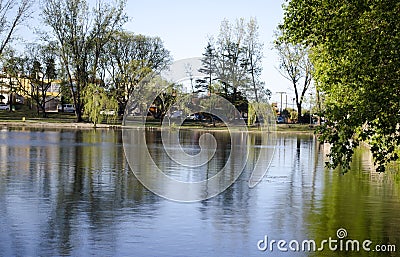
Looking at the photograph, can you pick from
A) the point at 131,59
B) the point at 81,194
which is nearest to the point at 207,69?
the point at 131,59

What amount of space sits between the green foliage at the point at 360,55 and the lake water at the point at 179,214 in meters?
1.52

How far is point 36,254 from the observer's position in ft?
30.7

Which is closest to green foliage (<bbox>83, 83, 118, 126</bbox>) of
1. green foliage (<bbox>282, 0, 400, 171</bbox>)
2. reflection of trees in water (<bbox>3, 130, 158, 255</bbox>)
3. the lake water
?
reflection of trees in water (<bbox>3, 130, 158, 255</bbox>)

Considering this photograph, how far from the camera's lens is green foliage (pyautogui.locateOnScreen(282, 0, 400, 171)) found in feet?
38.1

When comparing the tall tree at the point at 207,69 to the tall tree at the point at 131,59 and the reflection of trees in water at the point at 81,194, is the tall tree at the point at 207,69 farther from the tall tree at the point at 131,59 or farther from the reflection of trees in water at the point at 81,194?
the reflection of trees in water at the point at 81,194

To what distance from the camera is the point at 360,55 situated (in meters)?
12.3

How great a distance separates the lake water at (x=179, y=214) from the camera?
10.1 metres

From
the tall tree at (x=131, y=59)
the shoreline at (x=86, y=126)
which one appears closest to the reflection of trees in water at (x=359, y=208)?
the shoreline at (x=86, y=126)

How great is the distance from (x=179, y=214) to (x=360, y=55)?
14.8 ft

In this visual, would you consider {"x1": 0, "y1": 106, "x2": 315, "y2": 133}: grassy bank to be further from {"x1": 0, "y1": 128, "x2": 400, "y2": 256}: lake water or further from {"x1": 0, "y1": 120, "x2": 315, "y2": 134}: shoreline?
{"x1": 0, "y1": 128, "x2": 400, "y2": 256}: lake water

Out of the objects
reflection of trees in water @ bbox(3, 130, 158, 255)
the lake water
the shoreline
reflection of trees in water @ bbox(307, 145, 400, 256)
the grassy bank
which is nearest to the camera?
the lake water

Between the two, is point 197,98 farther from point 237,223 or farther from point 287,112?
point 237,223

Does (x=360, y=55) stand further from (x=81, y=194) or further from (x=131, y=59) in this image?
(x=131, y=59)

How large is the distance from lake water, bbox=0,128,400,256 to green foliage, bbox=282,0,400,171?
152 centimetres
